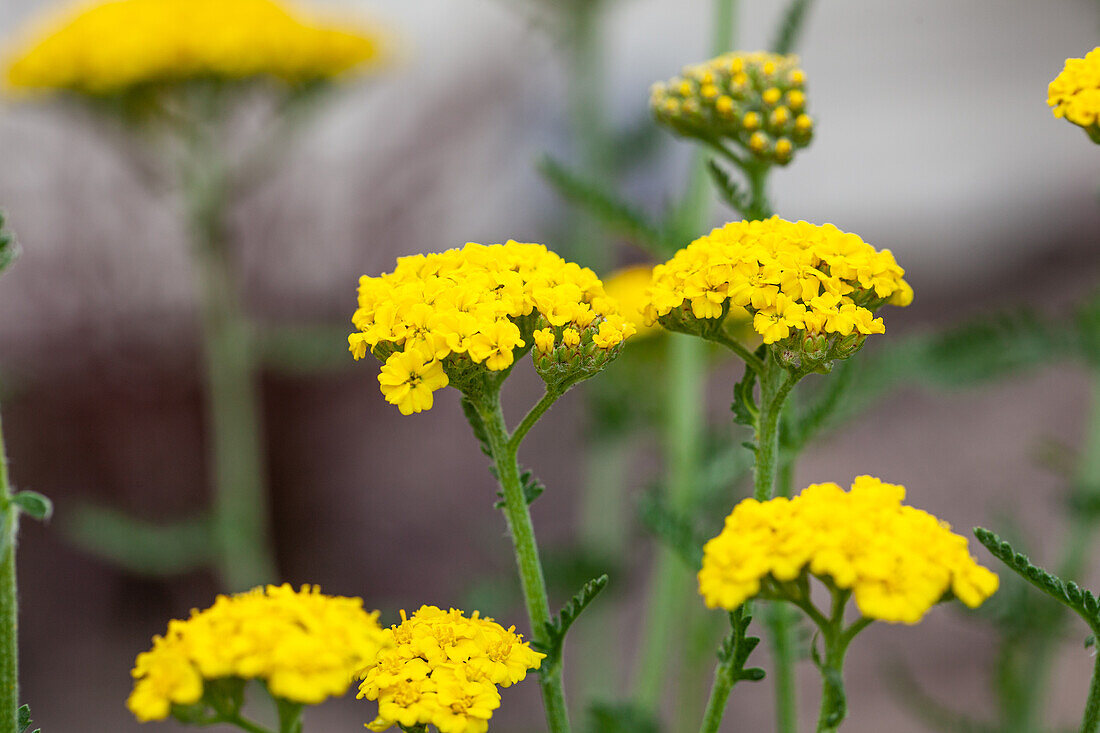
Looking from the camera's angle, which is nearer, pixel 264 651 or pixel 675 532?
pixel 264 651

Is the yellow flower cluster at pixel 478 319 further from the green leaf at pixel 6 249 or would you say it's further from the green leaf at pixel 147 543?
the green leaf at pixel 147 543

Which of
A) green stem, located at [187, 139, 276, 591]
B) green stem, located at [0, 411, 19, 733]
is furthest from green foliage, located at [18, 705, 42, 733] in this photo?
green stem, located at [187, 139, 276, 591]

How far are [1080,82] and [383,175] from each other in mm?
3482

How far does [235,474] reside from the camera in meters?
2.62

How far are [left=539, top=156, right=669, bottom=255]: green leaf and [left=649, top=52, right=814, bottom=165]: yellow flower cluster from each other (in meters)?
0.18

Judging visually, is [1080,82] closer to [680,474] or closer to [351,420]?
[680,474]

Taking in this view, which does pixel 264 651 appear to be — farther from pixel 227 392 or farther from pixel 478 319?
pixel 227 392

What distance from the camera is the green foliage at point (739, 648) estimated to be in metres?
0.72

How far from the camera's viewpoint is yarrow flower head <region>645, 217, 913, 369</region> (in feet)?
2.48

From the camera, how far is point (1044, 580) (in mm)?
712

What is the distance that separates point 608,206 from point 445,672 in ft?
2.47

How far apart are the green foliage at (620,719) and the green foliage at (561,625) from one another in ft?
0.91

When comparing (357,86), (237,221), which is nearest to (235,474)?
(357,86)

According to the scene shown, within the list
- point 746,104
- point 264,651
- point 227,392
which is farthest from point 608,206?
point 227,392
